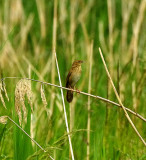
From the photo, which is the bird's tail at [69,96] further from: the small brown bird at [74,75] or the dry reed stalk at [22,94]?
the dry reed stalk at [22,94]

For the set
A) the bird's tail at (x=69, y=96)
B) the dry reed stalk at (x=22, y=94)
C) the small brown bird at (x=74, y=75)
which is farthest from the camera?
the small brown bird at (x=74, y=75)

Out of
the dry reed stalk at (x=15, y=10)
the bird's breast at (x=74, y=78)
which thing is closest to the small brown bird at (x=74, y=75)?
the bird's breast at (x=74, y=78)

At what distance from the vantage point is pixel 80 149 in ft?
9.70

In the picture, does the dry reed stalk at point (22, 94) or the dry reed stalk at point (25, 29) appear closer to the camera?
the dry reed stalk at point (22, 94)

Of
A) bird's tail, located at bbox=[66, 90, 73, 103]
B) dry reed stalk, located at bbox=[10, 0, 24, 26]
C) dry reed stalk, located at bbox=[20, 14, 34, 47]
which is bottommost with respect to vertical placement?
bird's tail, located at bbox=[66, 90, 73, 103]

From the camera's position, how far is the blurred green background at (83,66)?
262 centimetres

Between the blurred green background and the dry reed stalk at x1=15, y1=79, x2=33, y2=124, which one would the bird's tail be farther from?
the dry reed stalk at x1=15, y1=79, x2=33, y2=124

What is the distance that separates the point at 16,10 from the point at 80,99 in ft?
7.55

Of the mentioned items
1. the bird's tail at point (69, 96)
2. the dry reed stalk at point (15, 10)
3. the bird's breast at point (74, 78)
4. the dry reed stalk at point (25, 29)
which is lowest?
the bird's tail at point (69, 96)

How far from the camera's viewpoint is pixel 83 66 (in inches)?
119

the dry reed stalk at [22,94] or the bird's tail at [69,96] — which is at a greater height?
the dry reed stalk at [22,94]

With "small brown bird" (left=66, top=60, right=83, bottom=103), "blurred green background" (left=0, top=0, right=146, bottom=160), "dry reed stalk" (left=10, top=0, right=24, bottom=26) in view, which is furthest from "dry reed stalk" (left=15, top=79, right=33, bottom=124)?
"dry reed stalk" (left=10, top=0, right=24, bottom=26)

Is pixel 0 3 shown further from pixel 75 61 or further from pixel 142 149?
pixel 142 149

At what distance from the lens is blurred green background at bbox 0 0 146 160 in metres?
2.62
